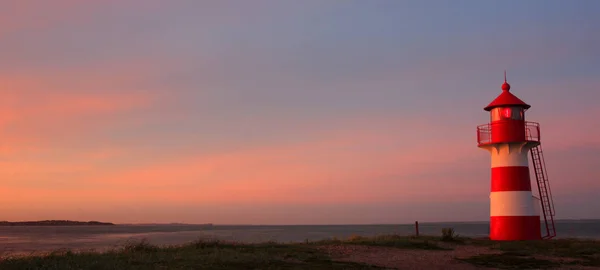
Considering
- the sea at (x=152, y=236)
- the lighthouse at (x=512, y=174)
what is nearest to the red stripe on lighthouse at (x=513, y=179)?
the lighthouse at (x=512, y=174)

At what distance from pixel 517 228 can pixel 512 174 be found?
2.41m

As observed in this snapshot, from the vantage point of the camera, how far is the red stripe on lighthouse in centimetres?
2409

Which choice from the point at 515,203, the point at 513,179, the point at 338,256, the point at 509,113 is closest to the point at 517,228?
the point at 515,203

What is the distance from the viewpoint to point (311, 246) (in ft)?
71.1

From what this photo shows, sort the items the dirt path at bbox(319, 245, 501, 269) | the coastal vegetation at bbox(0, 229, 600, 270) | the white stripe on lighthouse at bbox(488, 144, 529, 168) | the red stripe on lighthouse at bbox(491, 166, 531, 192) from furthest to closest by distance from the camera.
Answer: the white stripe on lighthouse at bbox(488, 144, 529, 168)
the red stripe on lighthouse at bbox(491, 166, 531, 192)
the dirt path at bbox(319, 245, 501, 269)
the coastal vegetation at bbox(0, 229, 600, 270)


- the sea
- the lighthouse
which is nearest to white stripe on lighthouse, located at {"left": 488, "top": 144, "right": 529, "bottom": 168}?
the lighthouse

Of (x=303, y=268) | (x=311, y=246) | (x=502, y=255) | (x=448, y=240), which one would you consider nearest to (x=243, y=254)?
(x=303, y=268)

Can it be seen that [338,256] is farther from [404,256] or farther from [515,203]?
[515,203]

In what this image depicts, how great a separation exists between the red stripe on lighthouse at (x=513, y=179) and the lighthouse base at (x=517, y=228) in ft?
4.37

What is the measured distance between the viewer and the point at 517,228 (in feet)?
79.0

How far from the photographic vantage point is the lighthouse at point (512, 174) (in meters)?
24.0

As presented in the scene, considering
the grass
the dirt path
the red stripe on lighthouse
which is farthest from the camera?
the red stripe on lighthouse

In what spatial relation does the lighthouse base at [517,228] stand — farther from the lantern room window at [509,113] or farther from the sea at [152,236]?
the sea at [152,236]

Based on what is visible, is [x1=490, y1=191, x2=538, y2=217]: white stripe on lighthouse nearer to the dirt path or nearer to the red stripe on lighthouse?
the red stripe on lighthouse
